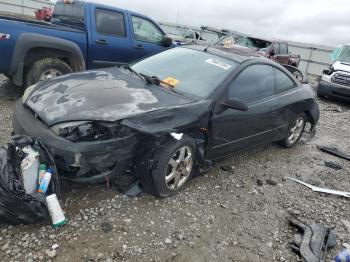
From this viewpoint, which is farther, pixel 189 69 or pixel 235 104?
pixel 189 69

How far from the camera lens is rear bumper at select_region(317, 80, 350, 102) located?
10344mm

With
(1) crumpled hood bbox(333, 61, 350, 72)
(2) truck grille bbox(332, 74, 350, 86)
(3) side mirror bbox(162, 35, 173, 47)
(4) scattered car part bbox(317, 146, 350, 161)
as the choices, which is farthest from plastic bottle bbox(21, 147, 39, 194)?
(1) crumpled hood bbox(333, 61, 350, 72)

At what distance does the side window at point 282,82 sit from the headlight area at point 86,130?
2777 mm

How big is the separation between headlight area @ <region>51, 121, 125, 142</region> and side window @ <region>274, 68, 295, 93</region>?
278cm

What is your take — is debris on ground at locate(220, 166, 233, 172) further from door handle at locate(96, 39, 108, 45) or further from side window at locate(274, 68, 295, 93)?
door handle at locate(96, 39, 108, 45)

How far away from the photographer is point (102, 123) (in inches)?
123

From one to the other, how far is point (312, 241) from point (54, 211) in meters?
2.47

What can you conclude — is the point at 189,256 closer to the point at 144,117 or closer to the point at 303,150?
the point at 144,117

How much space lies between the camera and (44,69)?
19.4ft

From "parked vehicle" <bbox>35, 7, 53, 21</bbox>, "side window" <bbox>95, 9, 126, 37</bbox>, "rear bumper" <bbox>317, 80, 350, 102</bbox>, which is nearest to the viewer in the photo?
"side window" <bbox>95, 9, 126, 37</bbox>

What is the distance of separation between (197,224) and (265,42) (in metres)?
11.8

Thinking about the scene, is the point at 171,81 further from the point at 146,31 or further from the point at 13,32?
the point at 146,31

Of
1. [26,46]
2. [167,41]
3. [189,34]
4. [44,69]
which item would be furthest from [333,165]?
[189,34]

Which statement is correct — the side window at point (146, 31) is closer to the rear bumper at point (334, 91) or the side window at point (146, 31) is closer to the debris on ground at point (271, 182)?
the debris on ground at point (271, 182)
